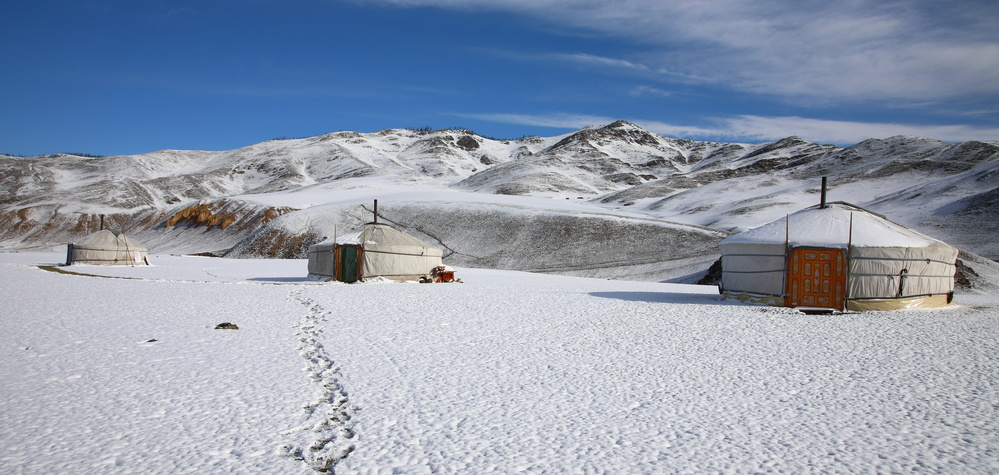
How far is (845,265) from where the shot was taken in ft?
44.5

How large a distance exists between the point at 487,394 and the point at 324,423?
1735 mm

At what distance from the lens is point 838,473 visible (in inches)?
163

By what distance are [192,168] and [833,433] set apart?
147 metres

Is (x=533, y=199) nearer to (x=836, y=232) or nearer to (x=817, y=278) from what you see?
(x=836, y=232)

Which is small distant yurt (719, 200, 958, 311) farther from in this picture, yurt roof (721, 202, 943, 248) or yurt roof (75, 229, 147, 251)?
yurt roof (75, 229, 147, 251)

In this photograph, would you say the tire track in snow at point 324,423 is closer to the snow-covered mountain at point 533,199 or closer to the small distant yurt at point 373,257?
the small distant yurt at point 373,257

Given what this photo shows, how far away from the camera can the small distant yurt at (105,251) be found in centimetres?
3033

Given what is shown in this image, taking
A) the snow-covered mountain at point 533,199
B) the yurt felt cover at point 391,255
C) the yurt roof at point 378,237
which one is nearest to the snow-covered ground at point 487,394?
the yurt felt cover at point 391,255

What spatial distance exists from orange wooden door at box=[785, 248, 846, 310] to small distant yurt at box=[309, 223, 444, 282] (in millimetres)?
12747

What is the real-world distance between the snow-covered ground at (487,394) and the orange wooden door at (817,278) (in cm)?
244

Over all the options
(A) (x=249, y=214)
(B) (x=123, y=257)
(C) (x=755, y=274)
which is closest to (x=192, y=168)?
(A) (x=249, y=214)

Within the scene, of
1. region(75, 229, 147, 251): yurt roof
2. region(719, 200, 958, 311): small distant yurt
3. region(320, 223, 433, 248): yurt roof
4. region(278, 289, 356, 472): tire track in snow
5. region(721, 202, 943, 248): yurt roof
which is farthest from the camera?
region(75, 229, 147, 251): yurt roof

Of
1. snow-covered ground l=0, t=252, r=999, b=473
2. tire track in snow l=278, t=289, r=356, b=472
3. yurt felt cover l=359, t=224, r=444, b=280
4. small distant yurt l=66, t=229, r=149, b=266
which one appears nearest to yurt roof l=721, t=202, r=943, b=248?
snow-covered ground l=0, t=252, r=999, b=473

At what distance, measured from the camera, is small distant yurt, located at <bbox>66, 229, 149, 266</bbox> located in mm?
30328
